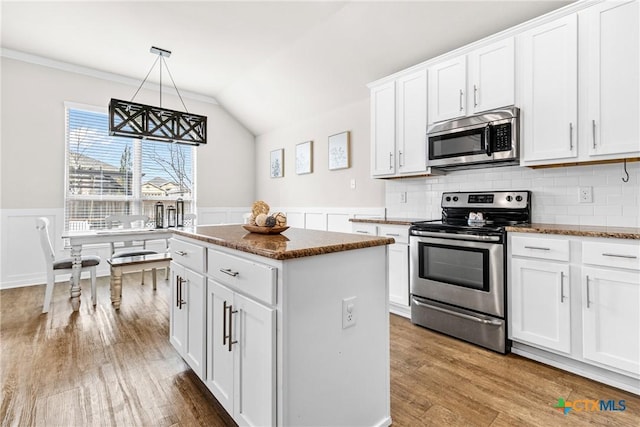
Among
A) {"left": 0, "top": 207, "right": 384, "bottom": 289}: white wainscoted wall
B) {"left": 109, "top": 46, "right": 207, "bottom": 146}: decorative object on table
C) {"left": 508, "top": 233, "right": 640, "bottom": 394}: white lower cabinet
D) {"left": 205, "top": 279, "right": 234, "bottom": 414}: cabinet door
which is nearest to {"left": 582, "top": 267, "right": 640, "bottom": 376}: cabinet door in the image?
{"left": 508, "top": 233, "right": 640, "bottom": 394}: white lower cabinet

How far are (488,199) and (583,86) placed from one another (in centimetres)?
105

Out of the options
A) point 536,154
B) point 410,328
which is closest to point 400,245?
point 410,328

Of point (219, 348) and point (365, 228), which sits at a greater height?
point (365, 228)

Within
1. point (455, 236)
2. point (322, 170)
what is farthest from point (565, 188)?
point (322, 170)

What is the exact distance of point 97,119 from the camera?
4750 mm

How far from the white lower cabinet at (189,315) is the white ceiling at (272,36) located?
9.01ft

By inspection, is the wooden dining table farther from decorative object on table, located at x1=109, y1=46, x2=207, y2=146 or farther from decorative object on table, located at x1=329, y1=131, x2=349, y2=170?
decorative object on table, located at x1=329, y1=131, x2=349, y2=170

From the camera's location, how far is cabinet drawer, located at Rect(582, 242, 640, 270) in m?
1.80

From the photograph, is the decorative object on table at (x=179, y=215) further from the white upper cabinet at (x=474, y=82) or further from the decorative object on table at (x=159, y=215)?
the white upper cabinet at (x=474, y=82)

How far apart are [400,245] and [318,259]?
76.8 inches

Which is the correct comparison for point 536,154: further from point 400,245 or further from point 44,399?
point 44,399

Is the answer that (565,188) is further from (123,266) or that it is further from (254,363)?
(123,266)

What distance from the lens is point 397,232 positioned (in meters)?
3.14

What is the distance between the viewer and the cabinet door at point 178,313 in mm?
2064
